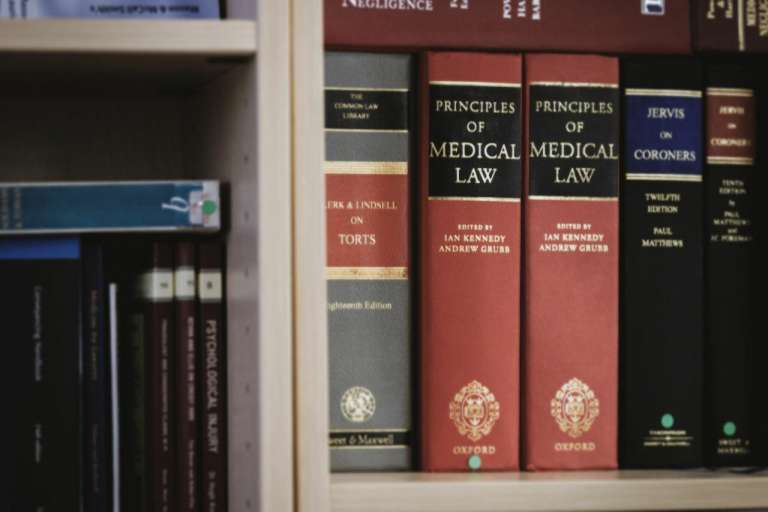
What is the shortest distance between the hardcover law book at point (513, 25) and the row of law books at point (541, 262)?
0.05 feet

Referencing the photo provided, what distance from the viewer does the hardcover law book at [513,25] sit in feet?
2.88

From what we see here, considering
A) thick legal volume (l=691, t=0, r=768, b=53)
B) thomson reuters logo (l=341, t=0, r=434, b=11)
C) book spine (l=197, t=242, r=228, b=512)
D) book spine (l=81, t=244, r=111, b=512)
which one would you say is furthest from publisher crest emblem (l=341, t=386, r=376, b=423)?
thick legal volume (l=691, t=0, r=768, b=53)

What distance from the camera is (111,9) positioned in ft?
2.93

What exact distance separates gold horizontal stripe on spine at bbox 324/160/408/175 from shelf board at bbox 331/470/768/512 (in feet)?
0.85

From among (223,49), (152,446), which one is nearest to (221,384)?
(152,446)

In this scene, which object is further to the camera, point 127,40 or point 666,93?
point 666,93

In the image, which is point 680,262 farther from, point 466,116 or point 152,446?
point 152,446

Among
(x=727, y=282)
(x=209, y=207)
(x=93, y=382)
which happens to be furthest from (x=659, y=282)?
(x=93, y=382)

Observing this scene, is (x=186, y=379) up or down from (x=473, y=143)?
down

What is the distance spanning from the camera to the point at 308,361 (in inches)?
31.7

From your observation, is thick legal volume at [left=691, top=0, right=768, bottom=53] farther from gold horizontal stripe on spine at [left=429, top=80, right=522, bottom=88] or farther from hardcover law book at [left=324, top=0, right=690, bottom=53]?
gold horizontal stripe on spine at [left=429, top=80, right=522, bottom=88]

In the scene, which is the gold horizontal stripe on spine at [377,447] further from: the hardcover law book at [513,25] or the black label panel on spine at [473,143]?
the hardcover law book at [513,25]

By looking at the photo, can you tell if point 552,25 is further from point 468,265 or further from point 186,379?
point 186,379

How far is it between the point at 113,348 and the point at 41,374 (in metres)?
0.06
